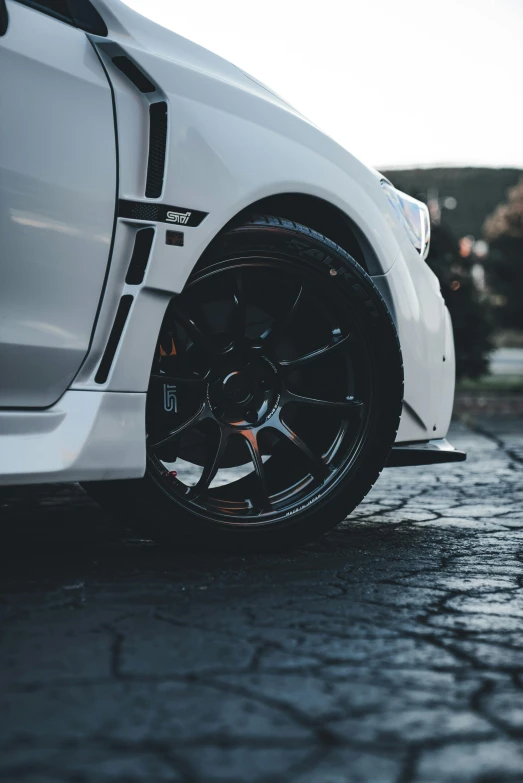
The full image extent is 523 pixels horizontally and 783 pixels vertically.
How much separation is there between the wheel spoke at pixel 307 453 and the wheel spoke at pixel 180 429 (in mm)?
219

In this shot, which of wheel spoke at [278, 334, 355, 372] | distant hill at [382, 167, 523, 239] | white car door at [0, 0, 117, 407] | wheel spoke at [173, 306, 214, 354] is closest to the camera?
white car door at [0, 0, 117, 407]

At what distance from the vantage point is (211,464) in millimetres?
2836

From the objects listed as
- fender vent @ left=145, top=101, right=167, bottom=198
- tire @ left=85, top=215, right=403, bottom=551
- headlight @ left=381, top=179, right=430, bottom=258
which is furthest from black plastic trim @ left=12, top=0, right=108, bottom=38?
headlight @ left=381, top=179, right=430, bottom=258

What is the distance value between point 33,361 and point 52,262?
0.24m

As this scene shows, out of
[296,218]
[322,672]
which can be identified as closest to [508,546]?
[296,218]

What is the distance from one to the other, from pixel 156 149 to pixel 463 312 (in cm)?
921

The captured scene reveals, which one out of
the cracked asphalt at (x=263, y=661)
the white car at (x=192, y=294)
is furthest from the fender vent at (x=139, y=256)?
the cracked asphalt at (x=263, y=661)

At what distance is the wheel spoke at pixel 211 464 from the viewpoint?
2814 mm

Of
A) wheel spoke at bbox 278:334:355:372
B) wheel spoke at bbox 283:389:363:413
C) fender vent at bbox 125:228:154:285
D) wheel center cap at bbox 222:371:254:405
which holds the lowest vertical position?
wheel spoke at bbox 283:389:363:413

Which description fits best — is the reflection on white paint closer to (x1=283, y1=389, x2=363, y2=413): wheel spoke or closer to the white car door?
the white car door

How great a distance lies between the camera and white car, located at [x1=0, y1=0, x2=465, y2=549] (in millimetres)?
2408

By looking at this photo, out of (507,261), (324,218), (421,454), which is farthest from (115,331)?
(507,261)

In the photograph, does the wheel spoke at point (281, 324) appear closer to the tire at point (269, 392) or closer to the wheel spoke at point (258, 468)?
the tire at point (269, 392)

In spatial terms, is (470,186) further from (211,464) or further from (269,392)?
(211,464)
